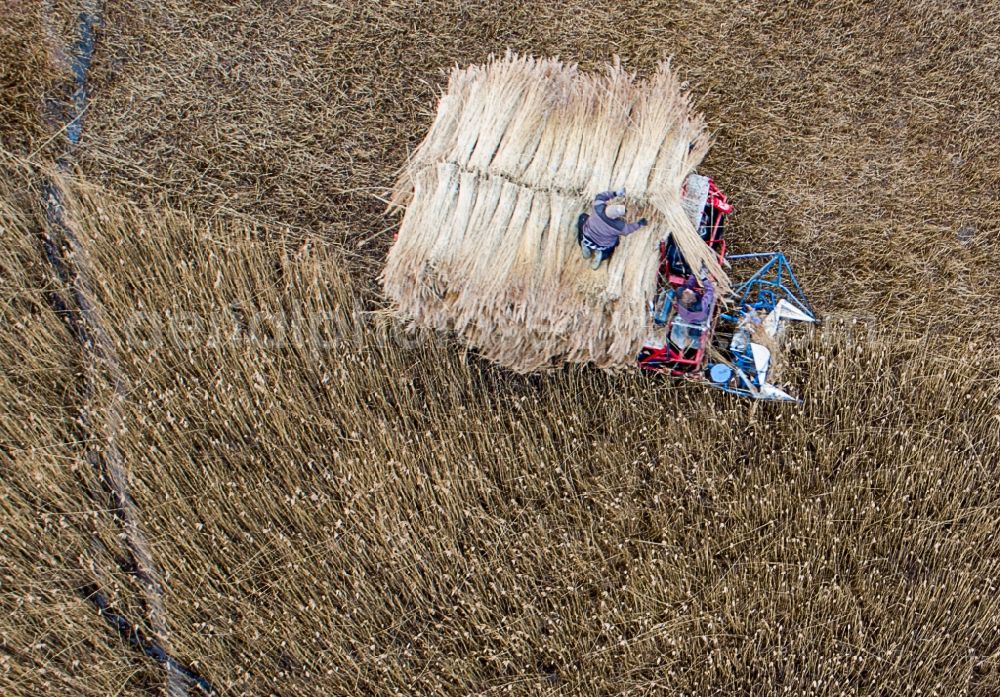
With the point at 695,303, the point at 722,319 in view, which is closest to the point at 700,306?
the point at 695,303

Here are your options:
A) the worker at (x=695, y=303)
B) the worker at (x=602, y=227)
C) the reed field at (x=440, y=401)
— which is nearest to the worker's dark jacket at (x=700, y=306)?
the worker at (x=695, y=303)

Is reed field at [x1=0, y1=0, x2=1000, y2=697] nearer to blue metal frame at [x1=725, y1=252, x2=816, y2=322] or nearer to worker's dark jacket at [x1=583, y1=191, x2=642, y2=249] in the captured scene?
blue metal frame at [x1=725, y1=252, x2=816, y2=322]

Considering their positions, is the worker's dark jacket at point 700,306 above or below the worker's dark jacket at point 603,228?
below

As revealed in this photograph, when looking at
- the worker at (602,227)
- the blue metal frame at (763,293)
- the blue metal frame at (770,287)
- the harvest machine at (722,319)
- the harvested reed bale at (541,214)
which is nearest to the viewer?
the worker at (602,227)

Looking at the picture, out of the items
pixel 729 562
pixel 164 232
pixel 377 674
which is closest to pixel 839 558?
pixel 729 562

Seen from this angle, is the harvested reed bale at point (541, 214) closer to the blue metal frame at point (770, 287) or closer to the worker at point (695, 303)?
the worker at point (695, 303)

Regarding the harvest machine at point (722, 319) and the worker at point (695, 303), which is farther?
the harvest machine at point (722, 319)

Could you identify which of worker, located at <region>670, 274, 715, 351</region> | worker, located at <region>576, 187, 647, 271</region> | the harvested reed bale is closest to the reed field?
the harvested reed bale

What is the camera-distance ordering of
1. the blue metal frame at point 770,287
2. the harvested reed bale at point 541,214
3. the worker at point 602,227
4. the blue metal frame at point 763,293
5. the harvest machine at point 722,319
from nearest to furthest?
the worker at point 602,227 < the harvested reed bale at point 541,214 < the harvest machine at point 722,319 < the blue metal frame at point 763,293 < the blue metal frame at point 770,287
